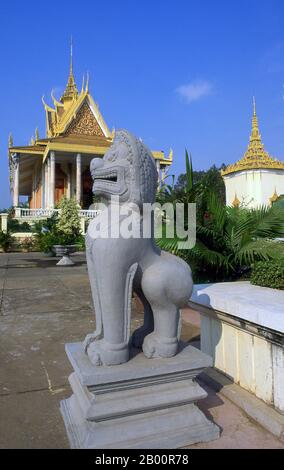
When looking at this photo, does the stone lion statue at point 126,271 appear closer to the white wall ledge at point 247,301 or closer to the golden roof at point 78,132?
the white wall ledge at point 247,301

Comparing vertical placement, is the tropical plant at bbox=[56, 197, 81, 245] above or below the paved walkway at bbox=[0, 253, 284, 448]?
above

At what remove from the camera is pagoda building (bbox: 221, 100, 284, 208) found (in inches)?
382

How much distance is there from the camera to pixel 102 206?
6.61ft

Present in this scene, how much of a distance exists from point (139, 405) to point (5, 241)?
15.7 m

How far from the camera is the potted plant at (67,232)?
43.0 feet

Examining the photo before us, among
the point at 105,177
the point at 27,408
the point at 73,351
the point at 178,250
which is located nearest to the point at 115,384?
the point at 73,351

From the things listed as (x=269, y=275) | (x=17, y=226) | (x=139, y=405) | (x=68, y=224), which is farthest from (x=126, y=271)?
(x=17, y=226)

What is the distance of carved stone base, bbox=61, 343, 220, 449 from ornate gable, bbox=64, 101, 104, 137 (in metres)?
21.1

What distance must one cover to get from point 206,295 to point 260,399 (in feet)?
2.32

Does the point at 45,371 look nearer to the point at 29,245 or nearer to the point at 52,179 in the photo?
the point at 29,245

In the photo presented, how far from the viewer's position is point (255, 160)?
10.0 metres

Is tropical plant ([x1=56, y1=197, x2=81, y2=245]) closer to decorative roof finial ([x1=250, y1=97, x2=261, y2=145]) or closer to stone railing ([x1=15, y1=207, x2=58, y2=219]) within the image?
stone railing ([x1=15, y1=207, x2=58, y2=219])

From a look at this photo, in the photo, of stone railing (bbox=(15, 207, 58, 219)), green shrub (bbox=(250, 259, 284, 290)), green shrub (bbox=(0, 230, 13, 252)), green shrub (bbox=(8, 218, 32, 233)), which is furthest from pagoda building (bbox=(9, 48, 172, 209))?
green shrub (bbox=(250, 259, 284, 290))
